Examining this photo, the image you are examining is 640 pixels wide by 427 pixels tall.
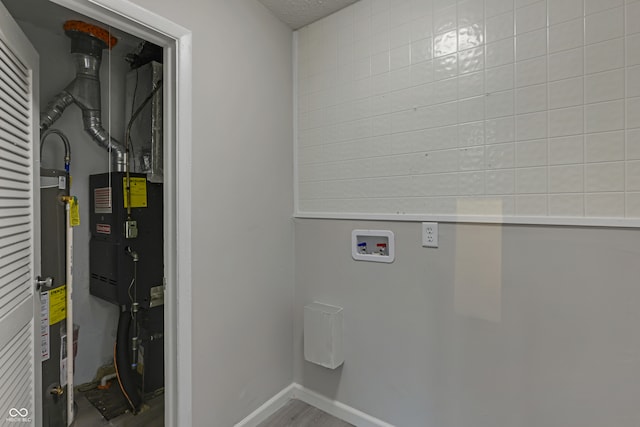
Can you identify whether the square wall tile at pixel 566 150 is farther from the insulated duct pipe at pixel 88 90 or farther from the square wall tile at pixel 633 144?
the insulated duct pipe at pixel 88 90

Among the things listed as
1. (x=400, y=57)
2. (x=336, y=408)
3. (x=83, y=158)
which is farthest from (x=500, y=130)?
(x=83, y=158)

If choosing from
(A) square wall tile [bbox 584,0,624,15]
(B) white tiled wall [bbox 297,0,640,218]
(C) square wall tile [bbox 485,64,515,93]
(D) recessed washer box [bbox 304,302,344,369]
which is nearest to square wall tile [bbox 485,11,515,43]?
(B) white tiled wall [bbox 297,0,640,218]

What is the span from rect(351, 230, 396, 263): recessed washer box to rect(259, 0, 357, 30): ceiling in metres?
1.37

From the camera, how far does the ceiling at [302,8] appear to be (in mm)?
1802

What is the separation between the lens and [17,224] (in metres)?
1.22

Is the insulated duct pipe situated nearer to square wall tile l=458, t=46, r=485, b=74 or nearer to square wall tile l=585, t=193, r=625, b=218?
square wall tile l=458, t=46, r=485, b=74

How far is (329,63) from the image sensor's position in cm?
193

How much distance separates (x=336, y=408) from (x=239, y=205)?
1.38 m

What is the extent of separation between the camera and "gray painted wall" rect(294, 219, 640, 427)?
3.91 ft

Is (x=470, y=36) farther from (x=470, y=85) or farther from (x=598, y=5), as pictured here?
(x=598, y=5)

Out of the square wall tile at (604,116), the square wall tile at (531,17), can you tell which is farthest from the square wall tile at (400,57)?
the square wall tile at (604,116)

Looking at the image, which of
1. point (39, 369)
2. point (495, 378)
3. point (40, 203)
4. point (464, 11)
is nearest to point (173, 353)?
point (39, 369)

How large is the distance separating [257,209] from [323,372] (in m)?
1.14

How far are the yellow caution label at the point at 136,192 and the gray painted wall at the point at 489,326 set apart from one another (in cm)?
120
